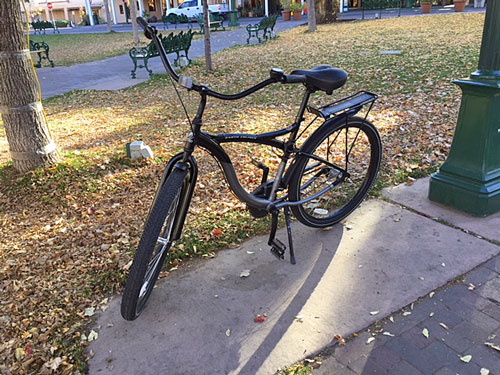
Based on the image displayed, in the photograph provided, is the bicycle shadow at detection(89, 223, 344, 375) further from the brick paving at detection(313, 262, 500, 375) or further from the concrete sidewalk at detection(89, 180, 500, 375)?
the brick paving at detection(313, 262, 500, 375)

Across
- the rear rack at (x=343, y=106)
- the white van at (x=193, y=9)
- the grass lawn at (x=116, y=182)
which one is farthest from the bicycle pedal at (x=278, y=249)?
the white van at (x=193, y=9)

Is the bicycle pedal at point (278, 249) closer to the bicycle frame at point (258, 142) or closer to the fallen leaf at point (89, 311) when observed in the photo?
the bicycle frame at point (258, 142)

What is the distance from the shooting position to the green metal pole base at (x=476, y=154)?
3.34 meters

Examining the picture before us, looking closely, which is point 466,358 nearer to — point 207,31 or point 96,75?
point 207,31

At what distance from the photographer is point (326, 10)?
22.3 meters

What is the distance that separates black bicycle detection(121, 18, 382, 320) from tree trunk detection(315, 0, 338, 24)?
20480 mm

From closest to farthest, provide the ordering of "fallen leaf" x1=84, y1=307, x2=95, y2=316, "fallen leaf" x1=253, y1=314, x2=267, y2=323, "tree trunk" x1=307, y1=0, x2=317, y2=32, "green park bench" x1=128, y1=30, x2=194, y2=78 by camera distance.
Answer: "fallen leaf" x1=253, y1=314, x2=267, y2=323 < "fallen leaf" x1=84, y1=307, x2=95, y2=316 < "green park bench" x1=128, y1=30, x2=194, y2=78 < "tree trunk" x1=307, y1=0, x2=317, y2=32

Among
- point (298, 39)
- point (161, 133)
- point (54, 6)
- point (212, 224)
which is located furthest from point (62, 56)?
point (54, 6)

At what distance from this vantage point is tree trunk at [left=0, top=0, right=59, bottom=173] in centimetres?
393

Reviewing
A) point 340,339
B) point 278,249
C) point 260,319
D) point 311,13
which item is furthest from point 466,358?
point 311,13

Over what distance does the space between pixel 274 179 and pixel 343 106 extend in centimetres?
71

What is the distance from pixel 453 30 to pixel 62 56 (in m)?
14.0

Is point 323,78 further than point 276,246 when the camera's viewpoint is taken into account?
No

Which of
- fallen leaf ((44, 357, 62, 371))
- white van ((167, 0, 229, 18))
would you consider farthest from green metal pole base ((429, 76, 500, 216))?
white van ((167, 0, 229, 18))
